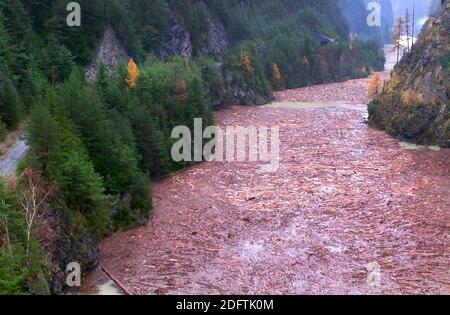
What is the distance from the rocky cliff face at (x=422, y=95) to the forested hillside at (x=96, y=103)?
53.5ft

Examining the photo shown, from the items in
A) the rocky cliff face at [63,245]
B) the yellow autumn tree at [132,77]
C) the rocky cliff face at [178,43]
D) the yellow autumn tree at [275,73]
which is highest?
the rocky cliff face at [178,43]

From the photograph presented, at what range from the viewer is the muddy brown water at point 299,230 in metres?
18.5

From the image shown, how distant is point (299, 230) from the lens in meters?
23.0

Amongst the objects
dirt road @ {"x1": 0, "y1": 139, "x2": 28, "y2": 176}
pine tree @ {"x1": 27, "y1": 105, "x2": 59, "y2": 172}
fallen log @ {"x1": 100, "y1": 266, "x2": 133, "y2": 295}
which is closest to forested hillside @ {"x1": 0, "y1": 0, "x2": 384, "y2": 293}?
pine tree @ {"x1": 27, "y1": 105, "x2": 59, "y2": 172}

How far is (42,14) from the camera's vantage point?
40625 mm

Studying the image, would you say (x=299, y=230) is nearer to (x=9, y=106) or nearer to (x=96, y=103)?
(x=96, y=103)

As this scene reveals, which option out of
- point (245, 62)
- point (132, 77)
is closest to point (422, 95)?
point (132, 77)

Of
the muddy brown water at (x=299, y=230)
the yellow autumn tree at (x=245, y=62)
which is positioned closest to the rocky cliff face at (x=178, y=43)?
the yellow autumn tree at (x=245, y=62)

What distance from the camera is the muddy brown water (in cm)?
1845

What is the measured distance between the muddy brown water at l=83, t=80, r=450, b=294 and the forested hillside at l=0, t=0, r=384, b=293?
1.91 m

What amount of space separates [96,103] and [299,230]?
11.3m

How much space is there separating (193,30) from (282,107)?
16205 mm

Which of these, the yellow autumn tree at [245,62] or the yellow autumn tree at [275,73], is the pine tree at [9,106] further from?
the yellow autumn tree at [275,73]

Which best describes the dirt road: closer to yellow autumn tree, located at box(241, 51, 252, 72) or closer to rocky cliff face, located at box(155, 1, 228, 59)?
rocky cliff face, located at box(155, 1, 228, 59)
